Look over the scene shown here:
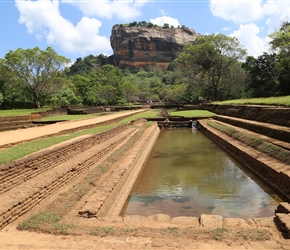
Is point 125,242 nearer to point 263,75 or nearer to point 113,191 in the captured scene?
point 113,191

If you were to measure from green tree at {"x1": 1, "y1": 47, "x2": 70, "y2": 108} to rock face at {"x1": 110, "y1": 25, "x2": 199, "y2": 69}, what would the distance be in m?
84.0

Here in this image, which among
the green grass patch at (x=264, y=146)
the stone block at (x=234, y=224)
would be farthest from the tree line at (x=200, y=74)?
the stone block at (x=234, y=224)

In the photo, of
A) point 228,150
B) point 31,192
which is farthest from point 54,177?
point 228,150

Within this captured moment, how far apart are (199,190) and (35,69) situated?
32938 mm

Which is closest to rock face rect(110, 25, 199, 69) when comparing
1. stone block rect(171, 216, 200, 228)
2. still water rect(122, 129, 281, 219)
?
still water rect(122, 129, 281, 219)

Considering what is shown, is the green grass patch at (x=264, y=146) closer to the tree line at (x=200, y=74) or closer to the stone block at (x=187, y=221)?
the stone block at (x=187, y=221)

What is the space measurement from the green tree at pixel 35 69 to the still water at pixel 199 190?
2837 centimetres

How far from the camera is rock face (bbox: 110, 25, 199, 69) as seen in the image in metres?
118

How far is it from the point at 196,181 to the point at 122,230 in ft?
15.4

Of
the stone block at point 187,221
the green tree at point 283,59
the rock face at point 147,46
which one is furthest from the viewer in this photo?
the rock face at point 147,46

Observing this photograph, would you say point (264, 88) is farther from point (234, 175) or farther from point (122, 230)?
point (122, 230)

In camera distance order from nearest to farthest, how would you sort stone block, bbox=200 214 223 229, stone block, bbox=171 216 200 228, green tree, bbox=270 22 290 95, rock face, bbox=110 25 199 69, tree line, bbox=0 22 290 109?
stone block, bbox=200 214 223 229 < stone block, bbox=171 216 200 228 < green tree, bbox=270 22 290 95 < tree line, bbox=0 22 290 109 < rock face, bbox=110 25 199 69

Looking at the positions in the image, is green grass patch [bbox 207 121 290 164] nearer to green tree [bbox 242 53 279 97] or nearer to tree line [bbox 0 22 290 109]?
tree line [bbox 0 22 290 109]

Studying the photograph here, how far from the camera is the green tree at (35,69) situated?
33219 mm
